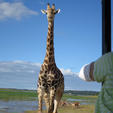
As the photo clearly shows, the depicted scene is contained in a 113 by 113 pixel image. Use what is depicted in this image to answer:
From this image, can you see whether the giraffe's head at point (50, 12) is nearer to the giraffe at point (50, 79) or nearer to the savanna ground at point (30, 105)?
the giraffe at point (50, 79)

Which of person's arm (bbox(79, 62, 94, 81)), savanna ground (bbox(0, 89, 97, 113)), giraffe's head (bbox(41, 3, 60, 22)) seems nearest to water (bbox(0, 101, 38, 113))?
savanna ground (bbox(0, 89, 97, 113))

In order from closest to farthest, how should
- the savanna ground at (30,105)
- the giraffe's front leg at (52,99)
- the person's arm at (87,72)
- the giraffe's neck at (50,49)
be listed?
the person's arm at (87,72), the giraffe's front leg at (52,99), the giraffe's neck at (50,49), the savanna ground at (30,105)

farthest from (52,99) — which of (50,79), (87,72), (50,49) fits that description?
(87,72)

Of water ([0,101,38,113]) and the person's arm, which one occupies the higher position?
the person's arm

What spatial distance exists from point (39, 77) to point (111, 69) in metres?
0.93

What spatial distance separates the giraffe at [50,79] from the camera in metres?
1.17

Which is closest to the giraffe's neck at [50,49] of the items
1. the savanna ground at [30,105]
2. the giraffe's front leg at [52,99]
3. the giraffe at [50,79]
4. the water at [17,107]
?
the giraffe at [50,79]

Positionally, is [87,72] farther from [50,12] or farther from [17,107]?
[17,107]

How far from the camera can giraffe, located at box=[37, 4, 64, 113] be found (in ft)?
3.84

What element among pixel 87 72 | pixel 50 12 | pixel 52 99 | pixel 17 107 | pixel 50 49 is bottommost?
pixel 17 107

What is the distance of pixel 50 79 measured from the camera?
47.1 inches

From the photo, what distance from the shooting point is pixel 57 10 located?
1.19m

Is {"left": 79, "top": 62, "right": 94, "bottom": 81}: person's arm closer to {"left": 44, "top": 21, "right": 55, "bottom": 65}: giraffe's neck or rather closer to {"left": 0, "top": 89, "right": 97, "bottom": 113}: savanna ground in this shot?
{"left": 44, "top": 21, "right": 55, "bottom": 65}: giraffe's neck

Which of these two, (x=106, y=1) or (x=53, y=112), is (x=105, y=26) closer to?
(x=106, y=1)
